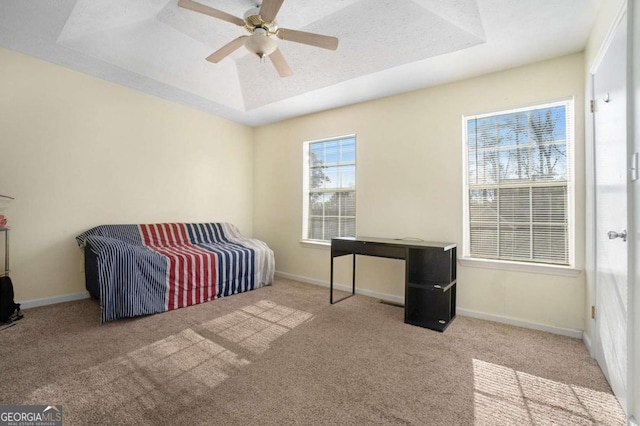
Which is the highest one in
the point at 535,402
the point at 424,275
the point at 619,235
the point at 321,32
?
the point at 321,32

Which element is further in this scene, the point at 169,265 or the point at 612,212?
the point at 169,265

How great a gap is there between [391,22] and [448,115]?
117cm

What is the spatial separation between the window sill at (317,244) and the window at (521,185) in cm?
186

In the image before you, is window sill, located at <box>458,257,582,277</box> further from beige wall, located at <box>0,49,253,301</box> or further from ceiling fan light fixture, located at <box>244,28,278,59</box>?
beige wall, located at <box>0,49,253,301</box>

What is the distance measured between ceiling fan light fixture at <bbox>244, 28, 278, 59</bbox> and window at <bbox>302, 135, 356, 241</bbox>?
6.36 ft

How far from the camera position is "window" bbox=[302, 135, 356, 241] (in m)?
4.14

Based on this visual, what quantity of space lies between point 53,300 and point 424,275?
4.14m

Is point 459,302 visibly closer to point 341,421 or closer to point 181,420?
point 341,421

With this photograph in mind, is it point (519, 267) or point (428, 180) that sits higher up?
point (428, 180)

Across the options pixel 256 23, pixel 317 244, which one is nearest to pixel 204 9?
pixel 256 23

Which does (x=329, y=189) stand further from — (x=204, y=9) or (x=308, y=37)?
(x=204, y=9)

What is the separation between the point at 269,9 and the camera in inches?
79.3

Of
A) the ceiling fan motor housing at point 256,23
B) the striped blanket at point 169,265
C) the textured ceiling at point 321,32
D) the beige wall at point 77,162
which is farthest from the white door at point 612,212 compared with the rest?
the beige wall at point 77,162

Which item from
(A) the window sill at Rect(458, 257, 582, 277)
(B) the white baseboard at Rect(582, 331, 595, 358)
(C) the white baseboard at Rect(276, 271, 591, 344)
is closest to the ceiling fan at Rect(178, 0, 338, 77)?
(A) the window sill at Rect(458, 257, 582, 277)
